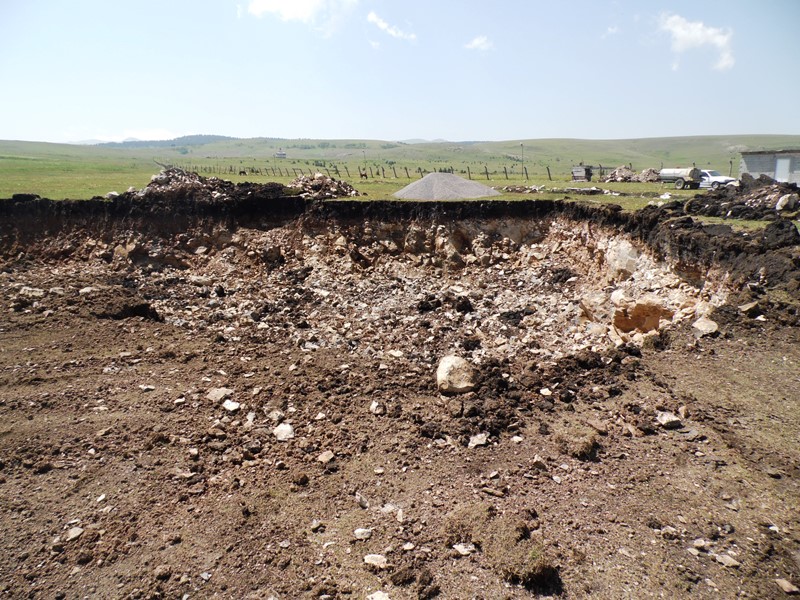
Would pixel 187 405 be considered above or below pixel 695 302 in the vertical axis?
below

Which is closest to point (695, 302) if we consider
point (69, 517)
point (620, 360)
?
point (620, 360)

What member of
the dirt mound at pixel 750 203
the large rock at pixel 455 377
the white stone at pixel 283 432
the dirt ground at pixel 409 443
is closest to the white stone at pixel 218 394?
the dirt ground at pixel 409 443

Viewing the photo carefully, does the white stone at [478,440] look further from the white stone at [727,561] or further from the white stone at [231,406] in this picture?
the white stone at [231,406]

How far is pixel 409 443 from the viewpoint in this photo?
367 inches

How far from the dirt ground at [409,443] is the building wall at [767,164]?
19.4 m

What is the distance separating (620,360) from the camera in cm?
1111

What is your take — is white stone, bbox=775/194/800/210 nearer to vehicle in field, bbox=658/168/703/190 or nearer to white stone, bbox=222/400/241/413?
vehicle in field, bbox=658/168/703/190

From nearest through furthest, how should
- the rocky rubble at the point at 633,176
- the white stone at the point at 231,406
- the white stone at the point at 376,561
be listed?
the white stone at the point at 376,561 → the white stone at the point at 231,406 → the rocky rubble at the point at 633,176

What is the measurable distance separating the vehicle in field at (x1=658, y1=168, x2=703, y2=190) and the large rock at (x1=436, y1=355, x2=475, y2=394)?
71.2ft

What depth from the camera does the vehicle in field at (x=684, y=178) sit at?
26.8 meters

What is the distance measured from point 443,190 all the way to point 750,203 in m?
12.5

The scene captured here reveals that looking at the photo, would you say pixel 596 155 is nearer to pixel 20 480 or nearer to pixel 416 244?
pixel 416 244

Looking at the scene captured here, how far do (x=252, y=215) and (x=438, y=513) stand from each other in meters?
17.7

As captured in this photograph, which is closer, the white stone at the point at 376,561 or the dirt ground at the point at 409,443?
the dirt ground at the point at 409,443
